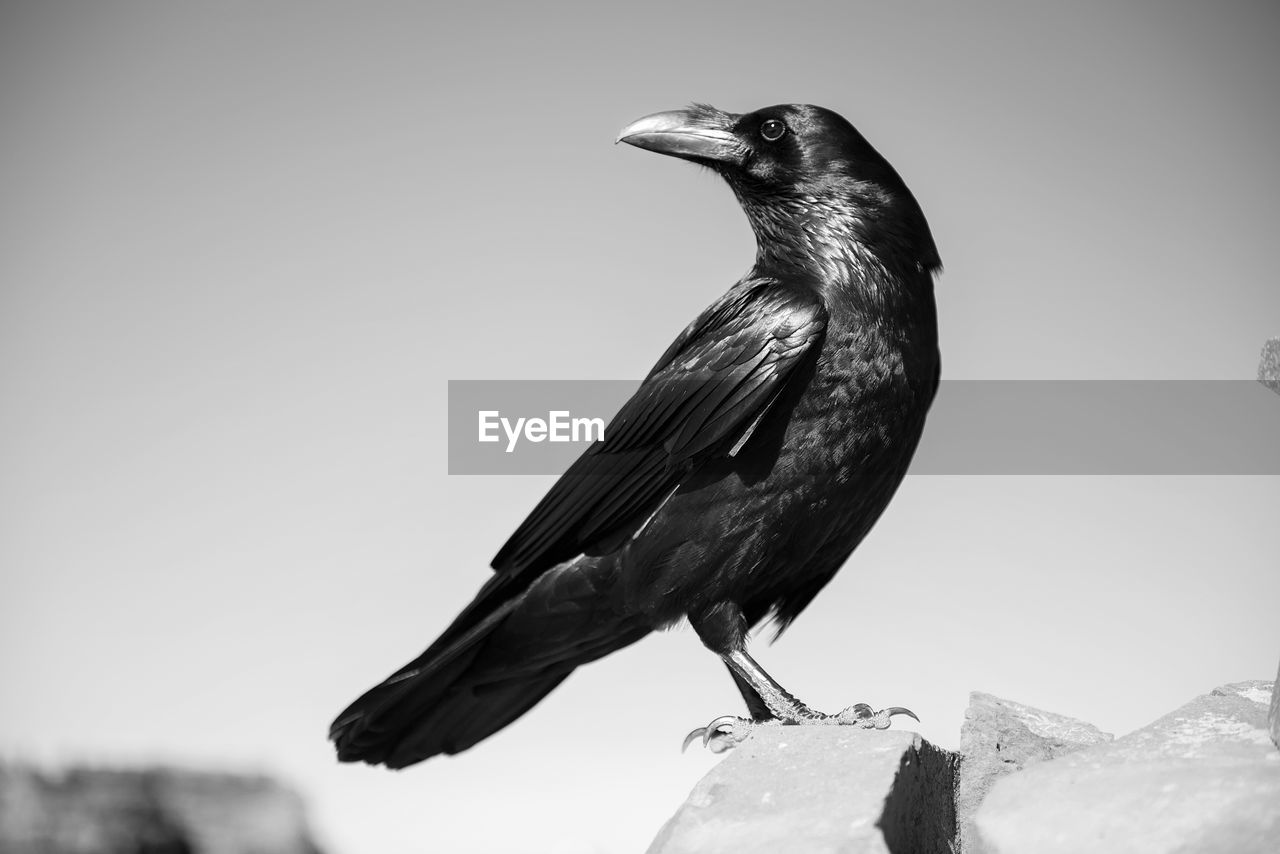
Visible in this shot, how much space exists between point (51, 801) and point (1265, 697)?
612 inches

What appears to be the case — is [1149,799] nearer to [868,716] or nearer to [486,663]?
[868,716]

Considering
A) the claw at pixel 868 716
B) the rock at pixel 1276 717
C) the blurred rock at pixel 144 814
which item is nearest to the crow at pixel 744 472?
the claw at pixel 868 716

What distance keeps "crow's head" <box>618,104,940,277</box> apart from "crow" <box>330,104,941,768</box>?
0.4 inches

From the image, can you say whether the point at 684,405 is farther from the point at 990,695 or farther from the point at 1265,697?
the point at 1265,697

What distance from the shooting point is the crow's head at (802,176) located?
4.50 meters

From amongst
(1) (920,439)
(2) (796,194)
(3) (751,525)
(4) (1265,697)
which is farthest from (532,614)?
(4) (1265,697)

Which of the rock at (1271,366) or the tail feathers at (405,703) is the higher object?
the rock at (1271,366)

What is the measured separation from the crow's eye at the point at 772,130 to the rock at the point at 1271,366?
239cm

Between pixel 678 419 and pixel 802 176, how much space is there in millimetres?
1334

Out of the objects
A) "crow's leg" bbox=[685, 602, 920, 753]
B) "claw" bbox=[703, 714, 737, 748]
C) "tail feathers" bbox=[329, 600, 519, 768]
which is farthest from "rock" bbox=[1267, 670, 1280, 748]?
→ "tail feathers" bbox=[329, 600, 519, 768]

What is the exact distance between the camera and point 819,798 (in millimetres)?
2912

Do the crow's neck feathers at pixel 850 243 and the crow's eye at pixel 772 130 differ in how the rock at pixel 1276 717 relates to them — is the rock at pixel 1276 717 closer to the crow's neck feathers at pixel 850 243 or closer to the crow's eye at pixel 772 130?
the crow's neck feathers at pixel 850 243

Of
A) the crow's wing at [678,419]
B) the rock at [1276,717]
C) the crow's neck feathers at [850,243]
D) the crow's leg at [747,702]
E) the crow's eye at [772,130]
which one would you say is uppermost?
the crow's eye at [772,130]

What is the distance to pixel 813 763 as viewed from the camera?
10.3 ft
